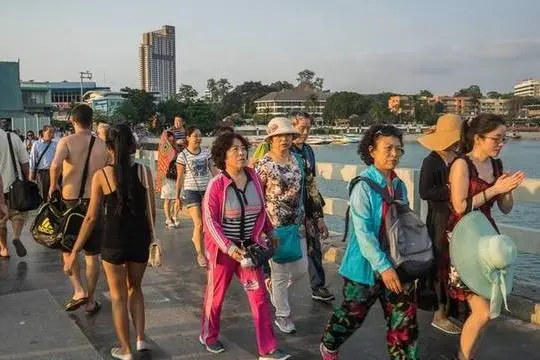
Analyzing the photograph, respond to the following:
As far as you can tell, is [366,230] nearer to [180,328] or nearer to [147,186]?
[147,186]

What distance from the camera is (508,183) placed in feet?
11.1

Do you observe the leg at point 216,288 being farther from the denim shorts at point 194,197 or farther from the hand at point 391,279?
the denim shorts at point 194,197

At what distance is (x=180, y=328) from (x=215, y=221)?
1.15 m

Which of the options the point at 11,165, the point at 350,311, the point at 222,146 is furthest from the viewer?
the point at 11,165

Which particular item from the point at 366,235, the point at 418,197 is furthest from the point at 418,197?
the point at 366,235

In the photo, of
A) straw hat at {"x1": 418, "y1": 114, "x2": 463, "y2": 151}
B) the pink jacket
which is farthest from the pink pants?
straw hat at {"x1": 418, "y1": 114, "x2": 463, "y2": 151}

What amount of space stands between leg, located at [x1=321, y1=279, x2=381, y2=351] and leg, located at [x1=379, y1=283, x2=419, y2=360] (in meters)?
0.11

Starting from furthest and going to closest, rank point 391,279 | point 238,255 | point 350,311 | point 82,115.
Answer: point 82,115, point 238,255, point 350,311, point 391,279

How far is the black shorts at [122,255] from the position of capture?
3770mm

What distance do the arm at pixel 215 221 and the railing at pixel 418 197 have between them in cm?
263

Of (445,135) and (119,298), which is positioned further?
(445,135)

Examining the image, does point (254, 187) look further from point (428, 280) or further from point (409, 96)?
point (409, 96)

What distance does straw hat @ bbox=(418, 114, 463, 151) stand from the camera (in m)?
4.26

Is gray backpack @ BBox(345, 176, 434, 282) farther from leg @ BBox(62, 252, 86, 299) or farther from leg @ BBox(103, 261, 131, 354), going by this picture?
leg @ BBox(62, 252, 86, 299)
